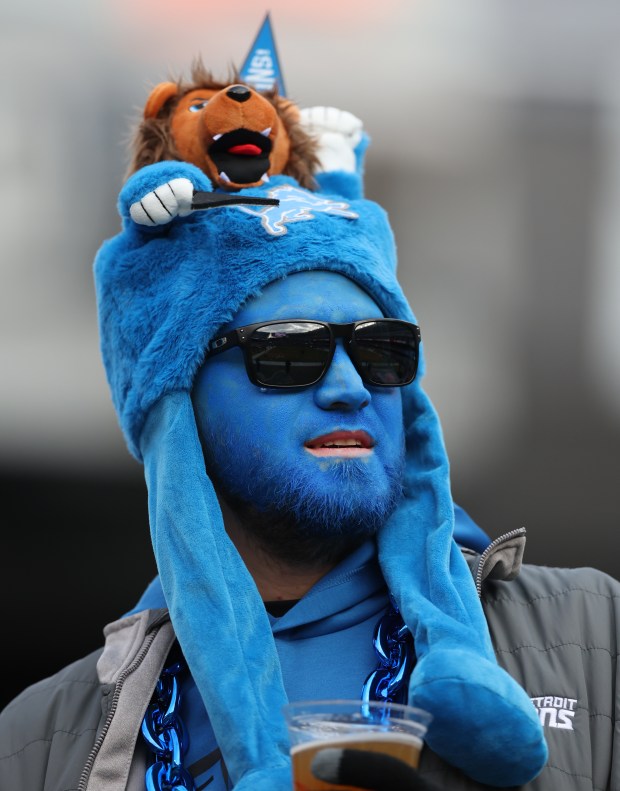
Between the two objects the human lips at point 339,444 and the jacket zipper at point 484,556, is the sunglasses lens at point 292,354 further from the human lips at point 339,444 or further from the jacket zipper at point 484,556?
the jacket zipper at point 484,556

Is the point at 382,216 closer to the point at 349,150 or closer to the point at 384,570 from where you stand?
the point at 349,150

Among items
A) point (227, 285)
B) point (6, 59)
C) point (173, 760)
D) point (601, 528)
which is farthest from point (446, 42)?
point (173, 760)

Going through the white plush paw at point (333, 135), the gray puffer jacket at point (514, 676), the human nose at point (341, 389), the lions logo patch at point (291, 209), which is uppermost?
the white plush paw at point (333, 135)

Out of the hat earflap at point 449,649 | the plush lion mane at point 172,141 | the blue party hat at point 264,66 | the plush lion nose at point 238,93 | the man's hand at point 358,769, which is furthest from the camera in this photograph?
the blue party hat at point 264,66

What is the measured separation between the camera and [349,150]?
9.06ft

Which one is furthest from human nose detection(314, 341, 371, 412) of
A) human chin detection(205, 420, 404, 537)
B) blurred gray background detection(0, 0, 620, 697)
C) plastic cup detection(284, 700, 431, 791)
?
blurred gray background detection(0, 0, 620, 697)

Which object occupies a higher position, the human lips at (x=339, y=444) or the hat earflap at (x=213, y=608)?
the human lips at (x=339, y=444)

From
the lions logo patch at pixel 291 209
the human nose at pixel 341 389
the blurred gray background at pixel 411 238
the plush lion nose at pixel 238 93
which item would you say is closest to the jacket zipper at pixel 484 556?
the human nose at pixel 341 389

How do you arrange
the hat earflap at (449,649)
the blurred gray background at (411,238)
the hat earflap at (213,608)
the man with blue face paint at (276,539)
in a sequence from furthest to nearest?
the blurred gray background at (411,238) < the man with blue face paint at (276,539) < the hat earflap at (213,608) < the hat earflap at (449,649)

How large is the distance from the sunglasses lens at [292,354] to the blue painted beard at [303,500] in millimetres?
152

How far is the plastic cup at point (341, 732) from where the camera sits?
1.47m

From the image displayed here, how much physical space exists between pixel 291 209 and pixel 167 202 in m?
0.28

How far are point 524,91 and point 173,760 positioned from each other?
3576mm

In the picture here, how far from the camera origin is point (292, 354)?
2.23 meters
